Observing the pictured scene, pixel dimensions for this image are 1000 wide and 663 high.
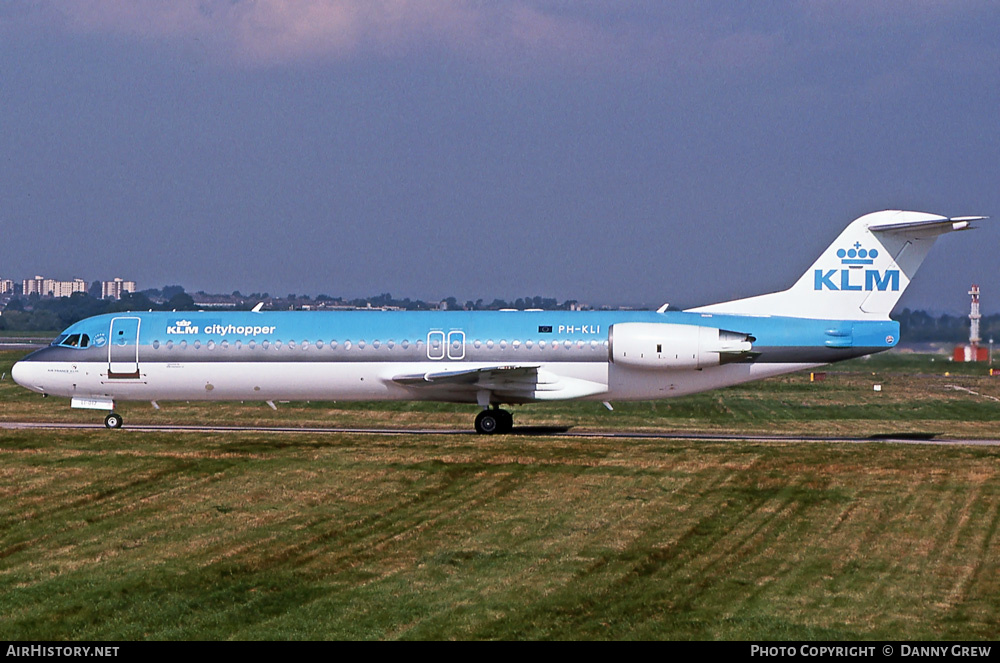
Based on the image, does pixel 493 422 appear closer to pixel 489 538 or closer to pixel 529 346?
pixel 529 346

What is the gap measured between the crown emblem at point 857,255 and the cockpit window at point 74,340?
75.8 ft

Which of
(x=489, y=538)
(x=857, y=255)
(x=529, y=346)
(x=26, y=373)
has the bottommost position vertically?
(x=489, y=538)

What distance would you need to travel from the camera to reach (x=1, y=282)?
15788 centimetres

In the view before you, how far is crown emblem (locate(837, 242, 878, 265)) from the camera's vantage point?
3378cm

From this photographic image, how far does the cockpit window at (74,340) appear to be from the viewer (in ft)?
116

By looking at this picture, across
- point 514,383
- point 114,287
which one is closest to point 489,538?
point 514,383

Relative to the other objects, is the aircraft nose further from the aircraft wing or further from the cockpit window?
the aircraft wing

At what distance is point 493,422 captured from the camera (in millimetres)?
34219

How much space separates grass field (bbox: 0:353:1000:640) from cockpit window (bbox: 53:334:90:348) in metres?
4.61

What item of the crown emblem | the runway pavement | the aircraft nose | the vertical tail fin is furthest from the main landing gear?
the aircraft nose

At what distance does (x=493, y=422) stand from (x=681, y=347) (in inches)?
238

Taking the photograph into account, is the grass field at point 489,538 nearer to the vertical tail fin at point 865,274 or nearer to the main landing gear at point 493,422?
the main landing gear at point 493,422
